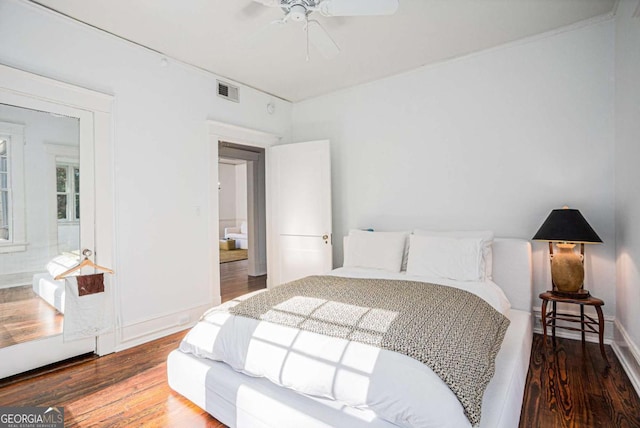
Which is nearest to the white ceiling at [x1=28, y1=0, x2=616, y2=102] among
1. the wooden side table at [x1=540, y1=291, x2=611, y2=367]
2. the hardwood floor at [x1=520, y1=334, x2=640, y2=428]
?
the wooden side table at [x1=540, y1=291, x2=611, y2=367]

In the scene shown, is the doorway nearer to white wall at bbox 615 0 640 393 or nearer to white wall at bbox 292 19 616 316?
white wall at bbox 292 19 616 316

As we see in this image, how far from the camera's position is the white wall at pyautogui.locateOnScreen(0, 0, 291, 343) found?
8.50 feet

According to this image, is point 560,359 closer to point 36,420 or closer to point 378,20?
point 378,20

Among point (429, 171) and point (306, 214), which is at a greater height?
point (429, 171)

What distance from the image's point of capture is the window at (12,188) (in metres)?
2.43

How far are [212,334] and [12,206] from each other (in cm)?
184

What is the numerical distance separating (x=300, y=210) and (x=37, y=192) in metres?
2.61

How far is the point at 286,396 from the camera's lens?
5.42 ft

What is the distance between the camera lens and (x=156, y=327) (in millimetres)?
3223

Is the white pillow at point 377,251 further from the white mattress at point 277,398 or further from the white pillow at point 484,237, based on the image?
the white mattress at point 277,398

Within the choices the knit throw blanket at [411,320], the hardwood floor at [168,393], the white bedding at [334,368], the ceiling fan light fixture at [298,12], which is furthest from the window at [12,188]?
the ceiling fan light fixture at [298,12]

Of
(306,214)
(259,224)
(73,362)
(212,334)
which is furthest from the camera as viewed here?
(259,224)

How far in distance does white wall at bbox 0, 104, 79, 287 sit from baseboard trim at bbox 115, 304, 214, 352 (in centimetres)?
88

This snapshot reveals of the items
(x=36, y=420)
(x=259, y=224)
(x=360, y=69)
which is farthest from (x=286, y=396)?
(x=259, y=224)
